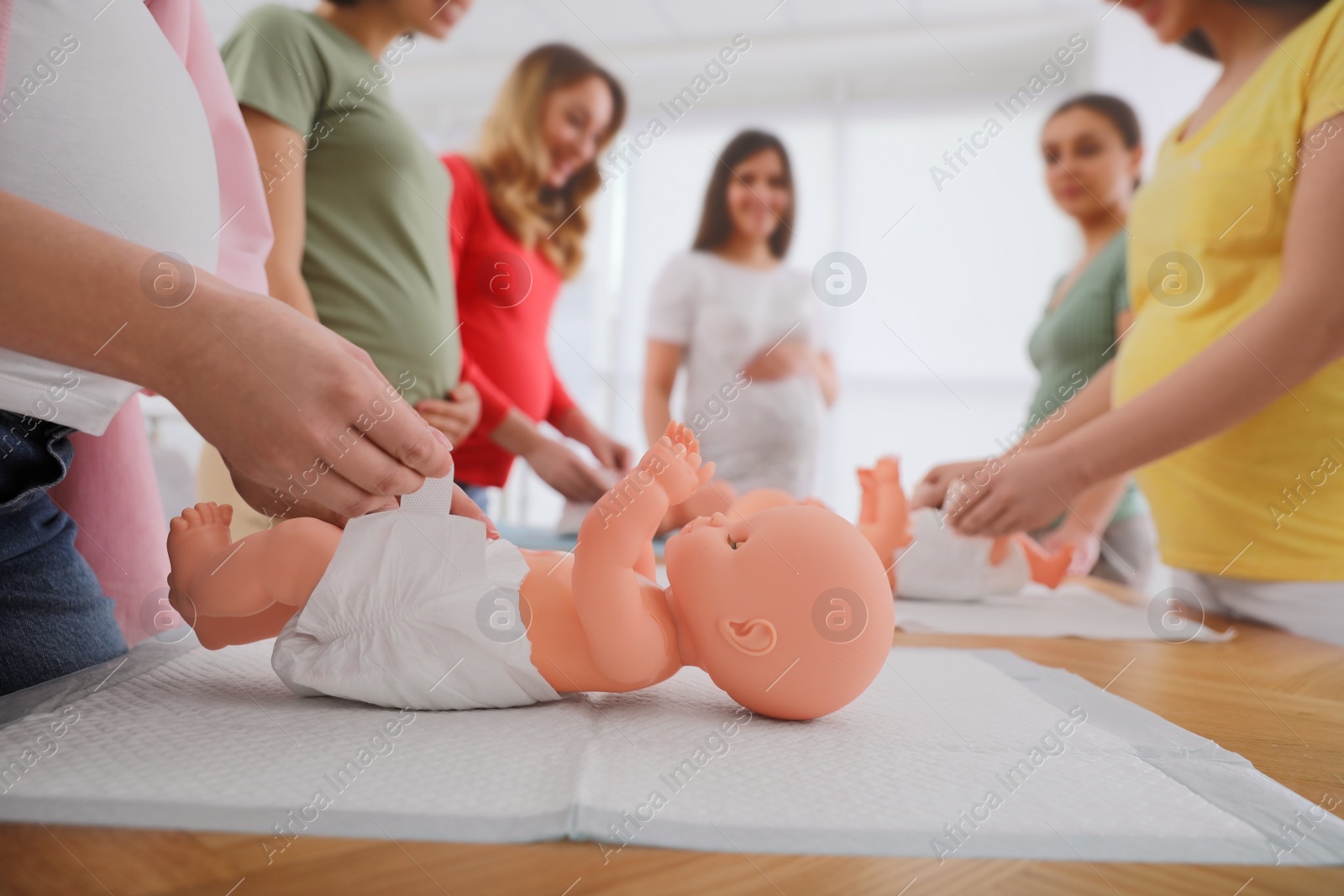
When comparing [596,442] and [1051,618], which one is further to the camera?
[596,442]

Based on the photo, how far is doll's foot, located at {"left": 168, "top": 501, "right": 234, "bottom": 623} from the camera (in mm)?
661

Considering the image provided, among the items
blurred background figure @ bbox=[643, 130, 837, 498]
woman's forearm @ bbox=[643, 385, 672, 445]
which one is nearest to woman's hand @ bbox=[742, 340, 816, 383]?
blurred background figure @ bbox=[643, 130, 837, 498]

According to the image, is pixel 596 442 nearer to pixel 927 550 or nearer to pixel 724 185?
pixel 927 550

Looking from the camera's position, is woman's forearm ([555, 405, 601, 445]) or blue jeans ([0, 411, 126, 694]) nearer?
blue jeans ([0, 411, 126, 694])

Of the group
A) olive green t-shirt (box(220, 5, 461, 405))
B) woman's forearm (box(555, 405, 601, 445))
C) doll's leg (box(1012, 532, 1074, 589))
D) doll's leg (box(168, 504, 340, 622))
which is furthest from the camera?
woman's forearm (box(555, 405, 601, 445))

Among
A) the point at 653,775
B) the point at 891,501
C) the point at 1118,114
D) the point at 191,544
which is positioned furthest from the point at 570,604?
the point at 1118,114

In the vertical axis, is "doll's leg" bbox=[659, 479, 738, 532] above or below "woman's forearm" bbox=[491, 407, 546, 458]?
below

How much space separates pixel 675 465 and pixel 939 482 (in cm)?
84

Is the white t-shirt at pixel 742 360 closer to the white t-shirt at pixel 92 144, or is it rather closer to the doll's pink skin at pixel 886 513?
the doll's pink skin at pixel 886 513

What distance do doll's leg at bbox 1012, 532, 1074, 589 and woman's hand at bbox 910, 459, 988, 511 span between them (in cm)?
18

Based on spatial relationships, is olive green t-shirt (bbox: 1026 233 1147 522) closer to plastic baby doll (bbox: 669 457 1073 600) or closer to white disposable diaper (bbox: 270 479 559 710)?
plastic baby doll (bbox: 669 457 1073 600)

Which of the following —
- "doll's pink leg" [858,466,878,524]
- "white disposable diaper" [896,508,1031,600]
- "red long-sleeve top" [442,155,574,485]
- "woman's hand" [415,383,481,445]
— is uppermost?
"red long-sleeve top" [442,155,574,485]

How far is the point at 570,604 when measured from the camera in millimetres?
648

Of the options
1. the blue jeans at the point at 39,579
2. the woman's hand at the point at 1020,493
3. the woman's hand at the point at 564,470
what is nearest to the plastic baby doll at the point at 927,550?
the woman's hand at the point at 1020,493
